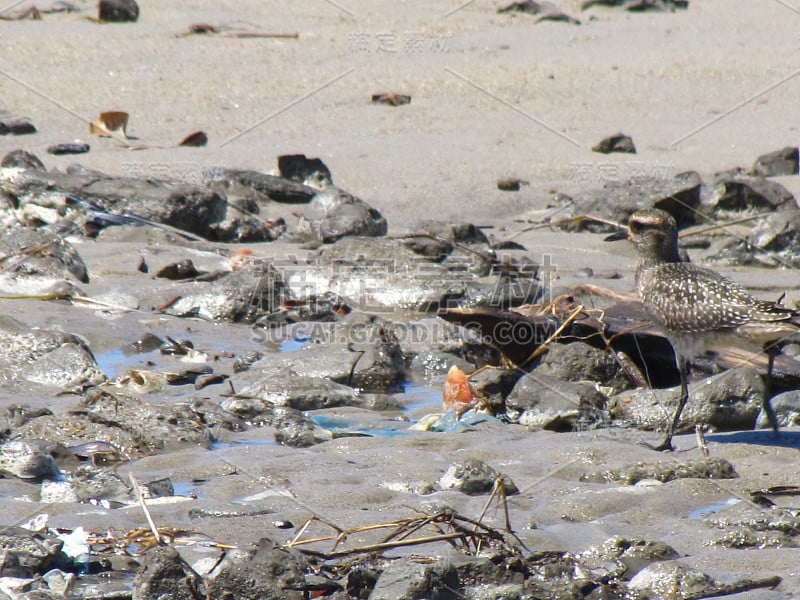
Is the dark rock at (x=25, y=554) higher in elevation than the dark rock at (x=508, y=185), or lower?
higher

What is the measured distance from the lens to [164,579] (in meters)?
3.24

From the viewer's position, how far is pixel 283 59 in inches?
515

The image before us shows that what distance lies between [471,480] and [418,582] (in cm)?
115

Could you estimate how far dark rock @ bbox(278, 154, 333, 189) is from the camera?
33.0 ft

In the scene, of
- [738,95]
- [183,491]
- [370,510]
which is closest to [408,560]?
[370,510]

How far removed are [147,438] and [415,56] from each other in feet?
30.3

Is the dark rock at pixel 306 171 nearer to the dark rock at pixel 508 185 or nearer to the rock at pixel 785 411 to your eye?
the dark rock at pixel 508 185

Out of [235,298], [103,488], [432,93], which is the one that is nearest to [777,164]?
[432,93]

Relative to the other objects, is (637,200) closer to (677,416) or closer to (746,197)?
(746,197)

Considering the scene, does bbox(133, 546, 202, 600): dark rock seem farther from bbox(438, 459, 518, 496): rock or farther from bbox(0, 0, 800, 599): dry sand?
bbox(0, 0, 800, 599): dry sand

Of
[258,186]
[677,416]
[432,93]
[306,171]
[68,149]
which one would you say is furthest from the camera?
[432,93]

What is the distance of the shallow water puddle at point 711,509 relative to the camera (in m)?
4.16

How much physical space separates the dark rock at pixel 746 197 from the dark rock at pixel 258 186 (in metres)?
3.41

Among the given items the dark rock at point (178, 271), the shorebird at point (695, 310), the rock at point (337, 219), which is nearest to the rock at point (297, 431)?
the shorebird at point (695, 310)
